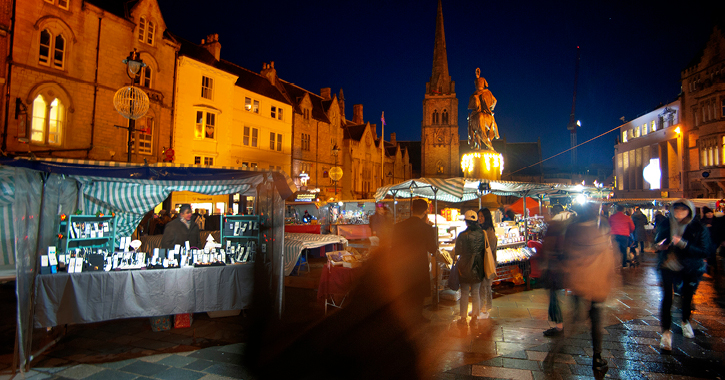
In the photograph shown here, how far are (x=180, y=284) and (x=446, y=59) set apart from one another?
61.1 m

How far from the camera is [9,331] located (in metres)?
5.99

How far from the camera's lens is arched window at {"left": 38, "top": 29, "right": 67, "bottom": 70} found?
16.5 m

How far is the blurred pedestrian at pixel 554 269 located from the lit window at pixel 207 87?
23557mm

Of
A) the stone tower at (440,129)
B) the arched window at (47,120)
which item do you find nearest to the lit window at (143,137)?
the arched window at (47,120)

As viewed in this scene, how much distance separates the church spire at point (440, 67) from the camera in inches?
2299

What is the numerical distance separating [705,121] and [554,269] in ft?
116

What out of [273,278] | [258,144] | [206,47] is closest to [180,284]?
[273,278]

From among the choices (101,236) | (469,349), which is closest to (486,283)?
(469,349)

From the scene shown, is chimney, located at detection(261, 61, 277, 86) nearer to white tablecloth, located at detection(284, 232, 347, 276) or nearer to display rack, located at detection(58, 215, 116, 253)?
white tablecloth, located at detection(284, 232, 347, 276)

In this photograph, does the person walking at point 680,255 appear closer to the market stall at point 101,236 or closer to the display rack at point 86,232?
the market stall at point 101,236

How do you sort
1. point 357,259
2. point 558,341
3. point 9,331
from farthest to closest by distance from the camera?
1. point 357,259
2. point 9,331
3. point 558,341

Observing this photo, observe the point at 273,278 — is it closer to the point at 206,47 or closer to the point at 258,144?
the point at 258,144

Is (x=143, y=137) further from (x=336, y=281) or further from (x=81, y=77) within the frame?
(x=336, y=281)

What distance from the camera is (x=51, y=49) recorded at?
16.7 m
